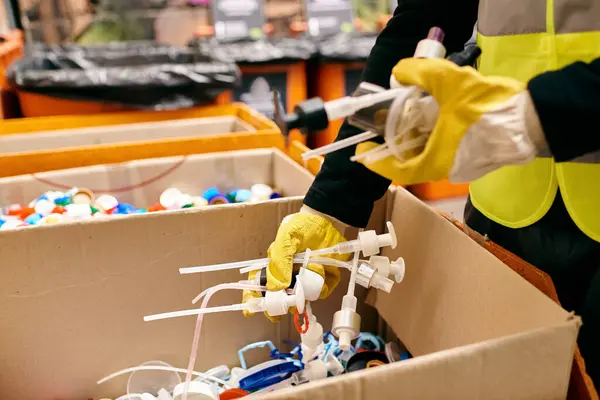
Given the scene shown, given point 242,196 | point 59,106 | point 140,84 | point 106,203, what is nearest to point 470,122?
point 242,196

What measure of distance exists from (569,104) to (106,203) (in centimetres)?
90

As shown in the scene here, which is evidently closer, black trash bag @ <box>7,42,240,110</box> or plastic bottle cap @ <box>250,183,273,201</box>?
plastic bottle cap @ <box>250,183,273,201</box>

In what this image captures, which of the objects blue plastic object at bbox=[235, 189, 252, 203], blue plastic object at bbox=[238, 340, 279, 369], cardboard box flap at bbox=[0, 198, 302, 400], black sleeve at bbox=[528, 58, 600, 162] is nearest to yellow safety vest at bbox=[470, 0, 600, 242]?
black sleeve at bbox=[528, 58, 600, 162]

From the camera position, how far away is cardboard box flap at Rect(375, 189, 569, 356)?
0.61 meters

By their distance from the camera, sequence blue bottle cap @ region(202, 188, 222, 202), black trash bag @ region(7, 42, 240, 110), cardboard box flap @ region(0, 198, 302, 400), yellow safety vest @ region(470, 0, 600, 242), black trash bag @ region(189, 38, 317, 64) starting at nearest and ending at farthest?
yellow safety vest @ region(470, 0, 600, 242), cardboard box flap @ region(0, 198, 302, 400), blue bottle cap @ region(202, 188, 222, 202), black trash bag @ region(7, 42, 240, 110), black trash bag @ region(189, 38, 317, 64)

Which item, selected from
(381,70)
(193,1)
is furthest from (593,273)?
(193,1)

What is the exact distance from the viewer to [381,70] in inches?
29.8

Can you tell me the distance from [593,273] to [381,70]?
14.4 inches

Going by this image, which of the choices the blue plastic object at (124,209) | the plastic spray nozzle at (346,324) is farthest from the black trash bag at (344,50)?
the plastic spray nozzle at (346,324)

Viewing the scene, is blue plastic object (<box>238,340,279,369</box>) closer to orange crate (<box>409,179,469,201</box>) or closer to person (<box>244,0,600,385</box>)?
person (<box>244,0,600,385</box>)

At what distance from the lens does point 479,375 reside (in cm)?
52

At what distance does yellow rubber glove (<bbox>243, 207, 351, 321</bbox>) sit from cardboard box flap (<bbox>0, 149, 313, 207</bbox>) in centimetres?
32

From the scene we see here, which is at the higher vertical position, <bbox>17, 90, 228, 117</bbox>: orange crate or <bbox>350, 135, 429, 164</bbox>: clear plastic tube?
<bbox>350, 135, 429, 164</bbox>: clear plastic tube

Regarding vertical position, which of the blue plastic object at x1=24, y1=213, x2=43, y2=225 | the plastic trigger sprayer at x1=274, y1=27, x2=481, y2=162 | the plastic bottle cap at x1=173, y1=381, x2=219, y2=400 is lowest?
the plastic bottle cap at x1=173, y1=381, x2=219, y2=400
